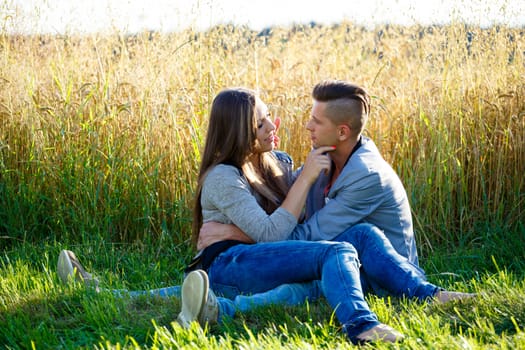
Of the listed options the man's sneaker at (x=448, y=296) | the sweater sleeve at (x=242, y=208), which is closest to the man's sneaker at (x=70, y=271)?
the sweater sleeve at (x=242, y=208)

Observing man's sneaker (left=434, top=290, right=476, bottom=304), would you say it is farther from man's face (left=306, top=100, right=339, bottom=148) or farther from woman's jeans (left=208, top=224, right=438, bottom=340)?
man's face (left=306, top=100, right=339, bottom=148)

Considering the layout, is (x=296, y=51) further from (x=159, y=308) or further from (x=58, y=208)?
(x=159, y=308)

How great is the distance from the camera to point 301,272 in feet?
10.3

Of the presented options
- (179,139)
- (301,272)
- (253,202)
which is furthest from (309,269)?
(179,139)

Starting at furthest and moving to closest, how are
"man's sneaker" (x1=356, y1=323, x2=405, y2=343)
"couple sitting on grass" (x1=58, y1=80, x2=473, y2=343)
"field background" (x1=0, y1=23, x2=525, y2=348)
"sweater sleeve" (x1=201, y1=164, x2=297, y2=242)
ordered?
"field background" (x1=0, y1=23, x2=525, y2=348), "sweater sleeve" (x1=201, y1=164, x2=297, y2=242), "couple sitting on grass" (x1=58, y1=80, x2=473, y2=343), "man's sneaker" (x1=356, y1=323, x2=405, y2=343)

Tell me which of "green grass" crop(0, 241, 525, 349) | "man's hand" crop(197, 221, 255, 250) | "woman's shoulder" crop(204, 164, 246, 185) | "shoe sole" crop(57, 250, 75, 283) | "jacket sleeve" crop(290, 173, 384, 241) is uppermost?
"woman's shoulder" crop(204, 164, 246, 185)

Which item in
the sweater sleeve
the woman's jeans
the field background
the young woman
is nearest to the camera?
the young woman

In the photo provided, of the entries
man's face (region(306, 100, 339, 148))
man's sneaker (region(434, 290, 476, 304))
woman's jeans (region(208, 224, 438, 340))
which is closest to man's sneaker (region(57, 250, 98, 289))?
woman's jeans (region(208, 224, 438, 340))

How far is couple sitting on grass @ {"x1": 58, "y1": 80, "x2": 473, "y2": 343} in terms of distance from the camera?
10.3 feet

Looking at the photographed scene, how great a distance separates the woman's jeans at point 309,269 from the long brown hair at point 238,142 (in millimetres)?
387

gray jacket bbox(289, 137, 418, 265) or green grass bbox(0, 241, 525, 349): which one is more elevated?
gray jacket bbox(289, 137, 418, 265)

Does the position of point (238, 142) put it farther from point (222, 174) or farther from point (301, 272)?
point (301, 272)

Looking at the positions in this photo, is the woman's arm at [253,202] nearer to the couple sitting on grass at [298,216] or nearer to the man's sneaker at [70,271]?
the couple sitting on grass at [298,216]

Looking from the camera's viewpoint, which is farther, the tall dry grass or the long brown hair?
the tall dry grass
